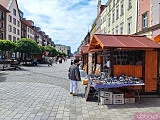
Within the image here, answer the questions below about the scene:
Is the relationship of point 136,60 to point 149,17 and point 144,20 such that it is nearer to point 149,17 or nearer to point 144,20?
point 149,17

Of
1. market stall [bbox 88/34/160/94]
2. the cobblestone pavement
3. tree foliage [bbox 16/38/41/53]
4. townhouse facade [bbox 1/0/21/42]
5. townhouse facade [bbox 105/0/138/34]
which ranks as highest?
townhouse facade [bbox 1/0/21/42]

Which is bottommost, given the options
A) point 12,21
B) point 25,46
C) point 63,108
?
point 63,108

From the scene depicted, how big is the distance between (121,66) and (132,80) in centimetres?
98

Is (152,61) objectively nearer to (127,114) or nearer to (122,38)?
(122,38)

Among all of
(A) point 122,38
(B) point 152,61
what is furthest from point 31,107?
(B) point 152,61

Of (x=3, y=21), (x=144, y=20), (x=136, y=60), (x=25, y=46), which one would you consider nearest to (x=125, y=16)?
(x=144, y=20)

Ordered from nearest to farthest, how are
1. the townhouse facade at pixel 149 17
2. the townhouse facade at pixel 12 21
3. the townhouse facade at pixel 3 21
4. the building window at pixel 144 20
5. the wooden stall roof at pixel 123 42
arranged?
the wooden stall roof at pixel 123 42, the townhouse facade at pixel 149 17, the building window at pixel 144 20, the townhouse facade at pixel 3 21, the townhouse facade at pixel 12 21

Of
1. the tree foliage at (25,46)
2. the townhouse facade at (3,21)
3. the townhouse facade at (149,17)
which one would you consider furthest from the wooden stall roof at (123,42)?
the townhouse facade at (3,21)

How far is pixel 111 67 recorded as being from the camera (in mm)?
8328

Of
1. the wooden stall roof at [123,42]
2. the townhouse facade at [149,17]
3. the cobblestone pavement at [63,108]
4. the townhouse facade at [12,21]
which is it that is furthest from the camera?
the townhouse facade at [12,21]

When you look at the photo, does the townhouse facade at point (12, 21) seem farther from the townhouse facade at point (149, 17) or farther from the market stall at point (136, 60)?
the market stall at point (136, 60)

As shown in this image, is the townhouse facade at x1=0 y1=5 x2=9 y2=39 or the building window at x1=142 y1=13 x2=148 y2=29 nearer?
the building window at x1=142 y1=13 x2=148 y2=29

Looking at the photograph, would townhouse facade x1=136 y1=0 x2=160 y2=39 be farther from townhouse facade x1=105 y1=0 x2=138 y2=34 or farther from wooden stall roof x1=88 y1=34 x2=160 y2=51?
wooden stall roof x1=88 y1=34 x2=160 y2=51

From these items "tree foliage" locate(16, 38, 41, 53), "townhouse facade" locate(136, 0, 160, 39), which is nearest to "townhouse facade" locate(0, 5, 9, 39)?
"tree foliage" locate(16, 38, 41, 53)
